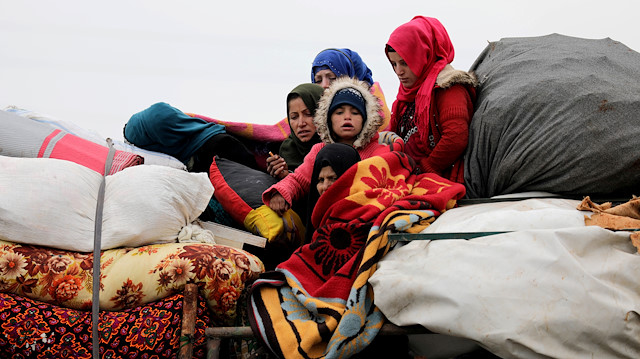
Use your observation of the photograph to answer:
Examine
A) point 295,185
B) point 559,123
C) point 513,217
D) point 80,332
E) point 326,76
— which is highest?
point 559,123

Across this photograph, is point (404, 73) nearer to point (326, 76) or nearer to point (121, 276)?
point (326, 76)

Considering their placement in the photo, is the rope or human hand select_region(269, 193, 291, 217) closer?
the rope

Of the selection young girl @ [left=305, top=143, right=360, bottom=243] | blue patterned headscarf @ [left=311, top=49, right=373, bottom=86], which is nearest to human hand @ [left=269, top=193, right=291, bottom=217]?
young girl @ [left=305, top=143, right=360, bottom=243]

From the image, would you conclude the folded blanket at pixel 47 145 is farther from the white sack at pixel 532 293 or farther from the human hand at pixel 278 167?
the white sack at pixel 532 293

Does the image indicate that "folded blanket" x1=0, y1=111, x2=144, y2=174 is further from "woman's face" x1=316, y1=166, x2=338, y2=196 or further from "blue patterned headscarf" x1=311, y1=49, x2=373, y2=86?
"blue patterned headscarf" x1=311, y1=49, x2=373, y2=86

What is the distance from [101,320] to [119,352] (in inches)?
4.5

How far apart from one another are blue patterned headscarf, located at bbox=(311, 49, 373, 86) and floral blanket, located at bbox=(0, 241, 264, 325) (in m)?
1.82

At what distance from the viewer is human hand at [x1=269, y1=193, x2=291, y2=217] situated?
219cm

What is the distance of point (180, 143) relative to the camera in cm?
270

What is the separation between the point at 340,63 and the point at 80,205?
1920 millimetres

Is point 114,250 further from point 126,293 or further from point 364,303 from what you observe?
point 364,303

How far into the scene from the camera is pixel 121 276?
64.3 inches

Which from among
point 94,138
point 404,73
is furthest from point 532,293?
point 94,138

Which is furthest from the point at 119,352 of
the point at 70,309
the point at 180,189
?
the point at 180,189
